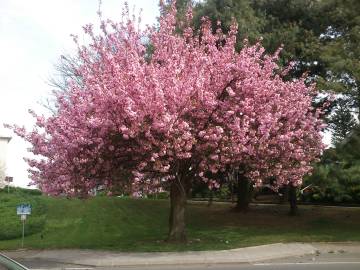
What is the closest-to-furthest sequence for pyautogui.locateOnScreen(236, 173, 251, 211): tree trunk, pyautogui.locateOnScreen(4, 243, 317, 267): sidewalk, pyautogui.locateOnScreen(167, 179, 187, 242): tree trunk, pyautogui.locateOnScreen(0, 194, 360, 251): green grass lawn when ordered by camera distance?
pyautogui.locateOnScreen(4, 243, 317, 267): sidewalk, pyautogui.locateOnScreen(167, 179, 187, 242): tree trunk, pyautogui.locateOnScreen(0, 194, 360, 251): green grass lawn, pyautogui.locateOnScreen(236, 173, 251, 211): tree trunk

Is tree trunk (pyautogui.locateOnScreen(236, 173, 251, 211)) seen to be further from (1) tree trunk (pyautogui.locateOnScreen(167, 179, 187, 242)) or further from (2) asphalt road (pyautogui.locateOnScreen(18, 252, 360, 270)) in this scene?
(2) asphalt road (pyautogui.locateOnScreen(18, 252, 360, 270))

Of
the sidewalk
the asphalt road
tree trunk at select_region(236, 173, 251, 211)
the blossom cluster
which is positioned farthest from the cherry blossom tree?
tree trunk at select_region(236, 173, 251, 211)

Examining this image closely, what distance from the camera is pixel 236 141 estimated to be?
17.4 metres

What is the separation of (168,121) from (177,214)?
5.12 meters

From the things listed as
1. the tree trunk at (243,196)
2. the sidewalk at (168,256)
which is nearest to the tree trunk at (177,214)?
the sidewalk at (168,256)

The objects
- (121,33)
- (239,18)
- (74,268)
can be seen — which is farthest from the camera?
(239,18)

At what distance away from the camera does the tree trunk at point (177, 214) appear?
1967cm

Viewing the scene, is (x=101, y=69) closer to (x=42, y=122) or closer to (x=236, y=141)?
(x=42, y=122)

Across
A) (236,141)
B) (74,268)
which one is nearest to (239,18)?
(236,141)

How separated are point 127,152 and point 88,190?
2118mm

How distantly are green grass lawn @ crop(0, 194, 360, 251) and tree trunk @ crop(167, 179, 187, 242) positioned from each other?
452mm

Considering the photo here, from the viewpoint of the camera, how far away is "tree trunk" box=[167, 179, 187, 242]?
64.5 feet

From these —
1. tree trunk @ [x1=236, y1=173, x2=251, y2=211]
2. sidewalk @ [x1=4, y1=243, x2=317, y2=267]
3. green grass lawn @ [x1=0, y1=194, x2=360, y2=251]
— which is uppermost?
tree trunk @ [x1=236, y1=173, x2=251, y2=211]

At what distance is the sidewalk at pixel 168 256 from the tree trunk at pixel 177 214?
2.29 m
